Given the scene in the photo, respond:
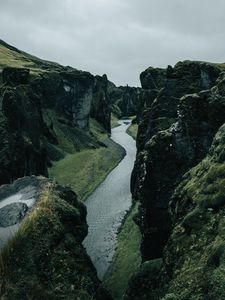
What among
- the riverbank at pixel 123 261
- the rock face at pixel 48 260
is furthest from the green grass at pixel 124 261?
the rock face at pixel 48 260

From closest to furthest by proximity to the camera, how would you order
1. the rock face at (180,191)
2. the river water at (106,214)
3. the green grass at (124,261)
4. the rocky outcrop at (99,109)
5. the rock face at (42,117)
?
1. the rock face at (180,191)
2. the green grass at (124,261)
3. the river water at (106,214)
4. the rock face at (42,117)
5. the rocky outcrop at (99,109)

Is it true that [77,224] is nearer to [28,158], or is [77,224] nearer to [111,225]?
[111,225]

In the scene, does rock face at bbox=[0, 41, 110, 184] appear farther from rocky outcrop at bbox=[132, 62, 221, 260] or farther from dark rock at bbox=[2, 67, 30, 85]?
rocky outcrop at bbox=[132, 62, 221, 260]

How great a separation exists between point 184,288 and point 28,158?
63.8 m

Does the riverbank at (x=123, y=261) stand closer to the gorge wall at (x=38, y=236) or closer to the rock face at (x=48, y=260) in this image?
the gorge wall at (x=38, y=236)

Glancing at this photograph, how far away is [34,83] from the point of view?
12975cm

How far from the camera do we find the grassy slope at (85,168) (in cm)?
8906

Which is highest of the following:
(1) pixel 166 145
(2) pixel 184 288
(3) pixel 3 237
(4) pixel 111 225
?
(1) pixel 166 145

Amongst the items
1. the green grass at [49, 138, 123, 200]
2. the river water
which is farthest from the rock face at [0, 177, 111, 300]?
the green grass at [49, 138, 123, 200]

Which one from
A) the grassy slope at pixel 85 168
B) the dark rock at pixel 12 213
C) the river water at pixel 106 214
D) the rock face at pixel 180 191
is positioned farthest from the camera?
the grassy slope at pixel 85 168

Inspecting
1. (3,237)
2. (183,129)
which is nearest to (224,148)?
(183,129)

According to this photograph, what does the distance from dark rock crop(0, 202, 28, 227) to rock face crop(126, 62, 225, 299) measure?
36.3 feet

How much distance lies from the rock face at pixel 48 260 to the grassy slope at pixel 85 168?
144 feet

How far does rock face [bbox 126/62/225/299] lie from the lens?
25.4 meters
